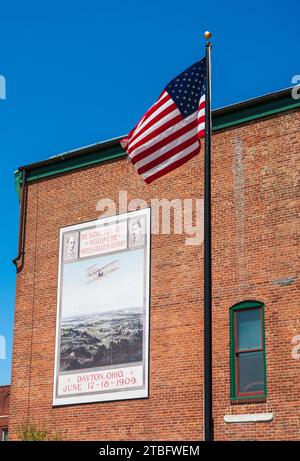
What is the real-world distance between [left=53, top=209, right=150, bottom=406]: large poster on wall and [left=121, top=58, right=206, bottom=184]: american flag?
8.18 metres

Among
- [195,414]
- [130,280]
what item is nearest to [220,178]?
[130,280]

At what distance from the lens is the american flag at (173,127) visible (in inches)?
770

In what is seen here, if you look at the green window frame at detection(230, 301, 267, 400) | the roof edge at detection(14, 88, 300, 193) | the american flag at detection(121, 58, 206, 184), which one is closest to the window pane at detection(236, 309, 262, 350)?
the green window frame at detection(230, 301, 267, 400)

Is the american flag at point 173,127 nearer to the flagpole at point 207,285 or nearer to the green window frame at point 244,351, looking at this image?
the flagpole at point 207,285

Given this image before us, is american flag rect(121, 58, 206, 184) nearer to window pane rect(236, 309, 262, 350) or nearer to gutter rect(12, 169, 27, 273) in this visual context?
window pane rect(236, 309, 262, 350)

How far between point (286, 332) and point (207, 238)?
761 cm

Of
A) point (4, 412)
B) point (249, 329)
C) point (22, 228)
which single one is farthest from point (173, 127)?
point (4, 412)

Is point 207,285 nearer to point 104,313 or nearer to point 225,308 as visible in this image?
point 225,308

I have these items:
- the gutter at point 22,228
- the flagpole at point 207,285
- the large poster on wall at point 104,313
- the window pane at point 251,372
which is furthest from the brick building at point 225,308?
the flagpole at point 207,285

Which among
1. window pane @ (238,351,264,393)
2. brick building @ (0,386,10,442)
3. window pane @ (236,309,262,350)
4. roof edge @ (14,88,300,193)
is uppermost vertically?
roof edge @ (14,88,300,193)

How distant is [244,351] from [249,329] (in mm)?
651

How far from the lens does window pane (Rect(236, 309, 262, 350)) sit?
82.9 ft

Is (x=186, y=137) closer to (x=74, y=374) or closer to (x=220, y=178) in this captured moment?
(x=220, y=178)

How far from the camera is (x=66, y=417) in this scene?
2845 cm
